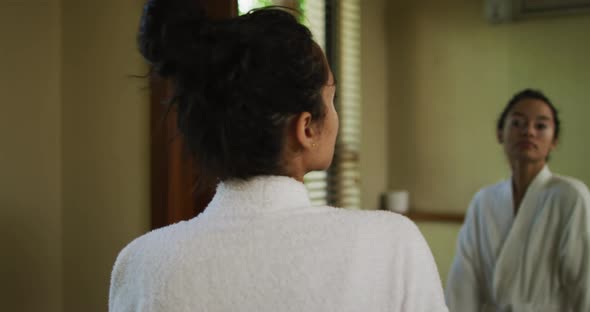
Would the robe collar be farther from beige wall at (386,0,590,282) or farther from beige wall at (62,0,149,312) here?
beige wall at (386,0,590,282)

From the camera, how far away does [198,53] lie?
20.6 inches

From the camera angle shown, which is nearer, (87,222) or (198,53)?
(198,53)

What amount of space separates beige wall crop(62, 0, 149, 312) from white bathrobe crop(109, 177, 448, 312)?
0.64 m

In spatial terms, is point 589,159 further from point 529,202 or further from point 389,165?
point 529,202

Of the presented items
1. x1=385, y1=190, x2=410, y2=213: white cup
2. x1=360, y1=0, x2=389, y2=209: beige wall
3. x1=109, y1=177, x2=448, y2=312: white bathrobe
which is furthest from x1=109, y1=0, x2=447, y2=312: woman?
x1=385, y1=190, x2=410, y2=213: white cup

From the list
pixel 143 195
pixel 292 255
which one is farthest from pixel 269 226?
pixel 143 195

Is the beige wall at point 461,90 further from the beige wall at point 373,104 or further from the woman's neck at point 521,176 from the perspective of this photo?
the woman's neck at point 521,176

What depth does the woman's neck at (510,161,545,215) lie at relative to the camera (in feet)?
5.44

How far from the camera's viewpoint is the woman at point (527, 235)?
1.50m

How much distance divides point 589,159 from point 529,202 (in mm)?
1092

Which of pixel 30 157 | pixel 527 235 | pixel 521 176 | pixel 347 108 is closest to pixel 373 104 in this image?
pixel 347 108

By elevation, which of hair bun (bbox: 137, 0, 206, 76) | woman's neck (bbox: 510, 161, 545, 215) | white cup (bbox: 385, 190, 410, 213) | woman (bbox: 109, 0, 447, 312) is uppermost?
hair bun (bbox: 137, 0, 206, 76)

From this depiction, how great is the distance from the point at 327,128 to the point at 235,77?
102mm

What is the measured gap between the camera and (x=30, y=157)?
3.55 feet
